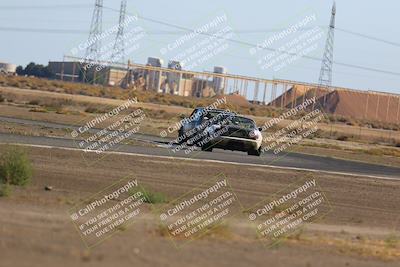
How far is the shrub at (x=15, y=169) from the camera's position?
18906 mm

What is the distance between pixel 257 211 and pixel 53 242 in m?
8.59

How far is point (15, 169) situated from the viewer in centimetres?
1895

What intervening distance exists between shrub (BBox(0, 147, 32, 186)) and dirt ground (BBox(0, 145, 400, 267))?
10.9 inches

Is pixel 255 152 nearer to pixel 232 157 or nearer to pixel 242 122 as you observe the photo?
pixel 242 122

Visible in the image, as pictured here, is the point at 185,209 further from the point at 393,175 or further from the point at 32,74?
the point at 32,74

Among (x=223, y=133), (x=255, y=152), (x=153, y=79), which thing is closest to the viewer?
(x=223, y=133)

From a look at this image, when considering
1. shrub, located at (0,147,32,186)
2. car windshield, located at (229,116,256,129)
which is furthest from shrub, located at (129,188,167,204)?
car windshield, located at (229,116,256,129)

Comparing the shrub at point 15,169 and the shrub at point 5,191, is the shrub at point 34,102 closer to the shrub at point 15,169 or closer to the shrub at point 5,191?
the shrub at point 15,169

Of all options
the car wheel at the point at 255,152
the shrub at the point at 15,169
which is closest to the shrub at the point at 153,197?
the shrub at the point at 15,169

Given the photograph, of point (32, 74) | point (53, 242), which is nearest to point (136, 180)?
point (53, 242)

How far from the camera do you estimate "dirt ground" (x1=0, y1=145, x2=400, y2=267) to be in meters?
11.2

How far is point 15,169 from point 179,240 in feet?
21.6

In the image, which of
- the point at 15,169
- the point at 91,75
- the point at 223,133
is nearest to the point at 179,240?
the point at 15,169

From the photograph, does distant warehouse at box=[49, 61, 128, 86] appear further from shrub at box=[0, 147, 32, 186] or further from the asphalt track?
shrub at box=[0, 147, 32, 186]
